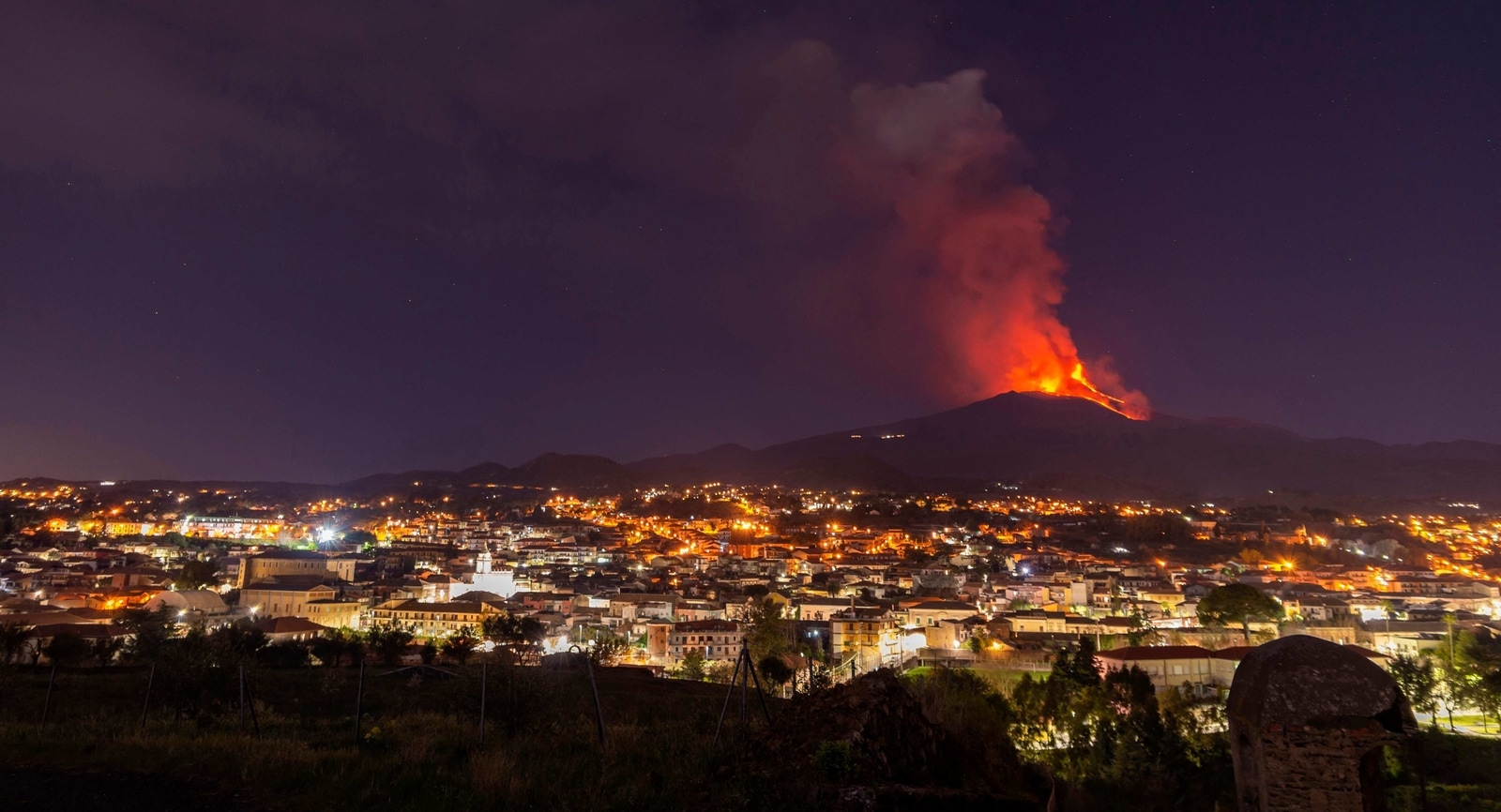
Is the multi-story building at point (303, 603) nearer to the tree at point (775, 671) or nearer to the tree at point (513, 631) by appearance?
the tree at point (513, 631)

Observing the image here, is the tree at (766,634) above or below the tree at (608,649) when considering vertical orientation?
above

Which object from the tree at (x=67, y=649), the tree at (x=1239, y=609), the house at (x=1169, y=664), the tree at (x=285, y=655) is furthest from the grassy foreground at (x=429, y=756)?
the tree at (x=1239, y=609)

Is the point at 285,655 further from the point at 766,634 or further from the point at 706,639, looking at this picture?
the point at 706,639

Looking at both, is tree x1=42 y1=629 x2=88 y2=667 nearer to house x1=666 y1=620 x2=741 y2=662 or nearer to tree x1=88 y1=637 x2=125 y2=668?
tree x1=88 y1=637 x2=125 y2=668

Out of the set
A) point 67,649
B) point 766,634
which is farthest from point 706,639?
point 67,649

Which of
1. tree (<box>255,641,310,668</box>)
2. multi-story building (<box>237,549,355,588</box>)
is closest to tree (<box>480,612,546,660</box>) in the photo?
tree (<box>255,641,310,668</box>)

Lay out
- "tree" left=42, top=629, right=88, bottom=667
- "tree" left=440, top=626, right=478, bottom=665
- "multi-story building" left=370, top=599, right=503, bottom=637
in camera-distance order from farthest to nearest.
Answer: "multi-story building" left=370, top=599, right=503, bottom=637
"tree" left=440, top=626, right=478, bottom=665
"tree" left=42, top=629, right=88, bottom=667
